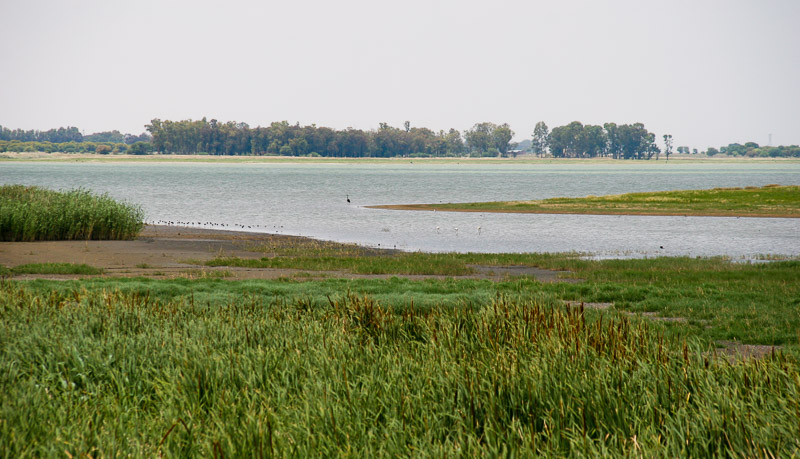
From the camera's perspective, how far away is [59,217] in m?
34.0

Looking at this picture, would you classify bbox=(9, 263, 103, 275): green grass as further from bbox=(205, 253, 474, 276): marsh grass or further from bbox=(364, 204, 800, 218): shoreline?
bbox=(364, 204, 800, 218): shoreline

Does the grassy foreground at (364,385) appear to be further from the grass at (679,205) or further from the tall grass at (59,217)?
the grass at (679,205)

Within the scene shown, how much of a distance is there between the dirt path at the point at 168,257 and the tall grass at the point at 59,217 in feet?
3.80

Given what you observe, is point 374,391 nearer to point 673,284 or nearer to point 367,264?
point 673,284

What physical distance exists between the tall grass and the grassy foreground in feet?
68.9

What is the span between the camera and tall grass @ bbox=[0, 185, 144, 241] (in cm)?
3219

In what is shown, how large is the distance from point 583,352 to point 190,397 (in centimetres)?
485

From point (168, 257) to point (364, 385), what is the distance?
78.1ft

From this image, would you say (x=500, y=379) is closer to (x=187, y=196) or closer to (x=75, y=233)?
(x=75, y=233)

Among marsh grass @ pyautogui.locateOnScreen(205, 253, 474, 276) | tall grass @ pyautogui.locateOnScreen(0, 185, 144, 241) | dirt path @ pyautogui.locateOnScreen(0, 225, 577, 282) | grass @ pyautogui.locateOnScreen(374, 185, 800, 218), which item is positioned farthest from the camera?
grass @ pyautogui.locateOnScreen(374, 185, 800, 218)

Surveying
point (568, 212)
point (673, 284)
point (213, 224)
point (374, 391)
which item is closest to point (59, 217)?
point (213, 224)

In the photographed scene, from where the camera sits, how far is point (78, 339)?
32.9 feet

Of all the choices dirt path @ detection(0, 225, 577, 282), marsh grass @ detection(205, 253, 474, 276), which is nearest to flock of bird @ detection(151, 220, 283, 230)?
dirt path @ detection(0, 225, 577, 282)

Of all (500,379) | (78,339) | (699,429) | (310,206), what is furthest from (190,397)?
(310,206)
